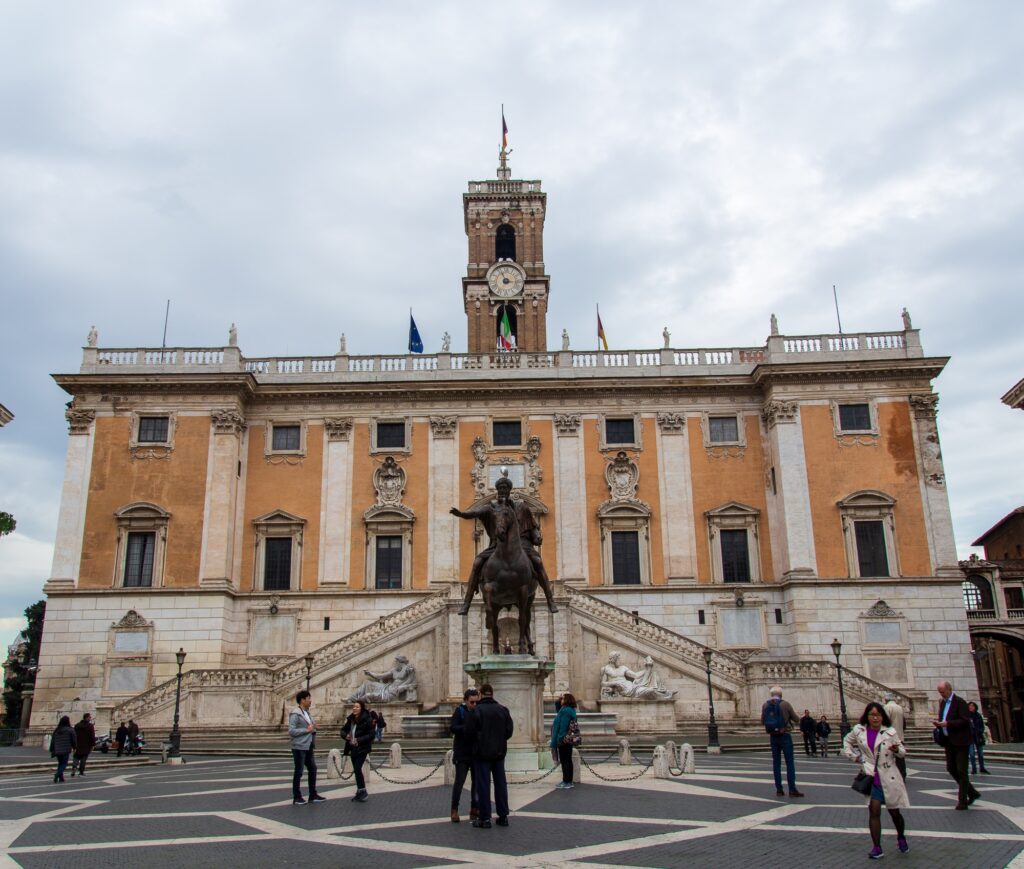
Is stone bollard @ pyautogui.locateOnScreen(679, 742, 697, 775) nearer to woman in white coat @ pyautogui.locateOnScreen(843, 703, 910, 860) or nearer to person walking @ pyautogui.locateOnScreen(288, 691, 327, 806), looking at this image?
person walking @ pyautogui.locateOnScreen(288, 691, 327, 806)

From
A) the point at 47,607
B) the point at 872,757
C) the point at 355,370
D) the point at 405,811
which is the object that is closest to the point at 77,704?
the point at 47,607

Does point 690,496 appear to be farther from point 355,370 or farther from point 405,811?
point 405,811

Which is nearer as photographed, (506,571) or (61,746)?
(506,571)

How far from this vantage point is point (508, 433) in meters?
39.8

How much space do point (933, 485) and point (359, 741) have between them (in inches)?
1193

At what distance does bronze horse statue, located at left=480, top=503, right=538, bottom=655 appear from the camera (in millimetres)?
16594

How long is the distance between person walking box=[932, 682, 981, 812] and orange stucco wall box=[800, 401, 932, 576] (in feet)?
79.5

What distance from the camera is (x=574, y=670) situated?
1288 inches

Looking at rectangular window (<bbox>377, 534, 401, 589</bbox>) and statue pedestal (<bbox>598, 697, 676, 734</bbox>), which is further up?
rectangular window (<bbox>377, 534, 401, 589</bbox>)

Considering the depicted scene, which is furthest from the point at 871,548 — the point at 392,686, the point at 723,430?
the point at 392,686

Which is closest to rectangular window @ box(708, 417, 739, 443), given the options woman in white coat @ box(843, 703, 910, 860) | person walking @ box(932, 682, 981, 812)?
person walking @ box(932, 682, 981, 812)

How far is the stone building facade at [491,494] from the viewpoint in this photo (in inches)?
1420

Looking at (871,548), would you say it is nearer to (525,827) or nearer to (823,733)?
(823,733)

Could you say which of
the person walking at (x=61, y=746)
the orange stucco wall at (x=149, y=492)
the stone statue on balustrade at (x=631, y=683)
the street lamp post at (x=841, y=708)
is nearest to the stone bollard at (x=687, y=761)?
the street lamp post at (x=841, y=708)
